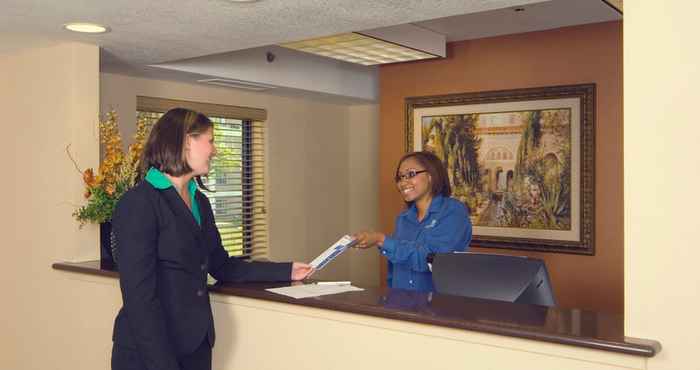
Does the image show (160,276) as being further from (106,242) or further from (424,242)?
(106,242)

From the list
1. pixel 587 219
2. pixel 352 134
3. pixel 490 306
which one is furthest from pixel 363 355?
pixel 352 134

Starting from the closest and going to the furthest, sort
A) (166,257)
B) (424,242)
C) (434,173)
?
(166,257), (424,242), (434,173)

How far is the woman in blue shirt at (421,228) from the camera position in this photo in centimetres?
325

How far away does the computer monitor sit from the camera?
8.27 ft

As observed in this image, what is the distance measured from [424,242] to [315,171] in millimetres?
3275

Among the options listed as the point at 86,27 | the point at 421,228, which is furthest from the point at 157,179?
the point at 421,228

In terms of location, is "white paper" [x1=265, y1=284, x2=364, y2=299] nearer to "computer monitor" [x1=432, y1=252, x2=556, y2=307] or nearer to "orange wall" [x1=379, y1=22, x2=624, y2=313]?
"computer monitor" [x1=432, y1=252, x2=556, y2=307]

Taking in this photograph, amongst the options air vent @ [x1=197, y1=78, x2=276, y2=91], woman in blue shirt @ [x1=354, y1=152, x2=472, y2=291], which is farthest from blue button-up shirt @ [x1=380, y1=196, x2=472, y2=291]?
air vent @ [x1=197, y1=78, x2=276, y2=91]

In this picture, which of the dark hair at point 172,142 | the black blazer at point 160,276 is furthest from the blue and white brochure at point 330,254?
the dark hair at point 172,142

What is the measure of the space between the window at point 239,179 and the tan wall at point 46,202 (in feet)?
5.06

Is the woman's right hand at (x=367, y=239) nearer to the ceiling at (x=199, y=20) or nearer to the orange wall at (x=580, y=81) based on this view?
the ceiling at (x=199, y=20)

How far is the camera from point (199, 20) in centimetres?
322

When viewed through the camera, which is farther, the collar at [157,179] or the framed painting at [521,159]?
the framed painting at [521,159]

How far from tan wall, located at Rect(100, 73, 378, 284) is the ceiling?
4.84ft
